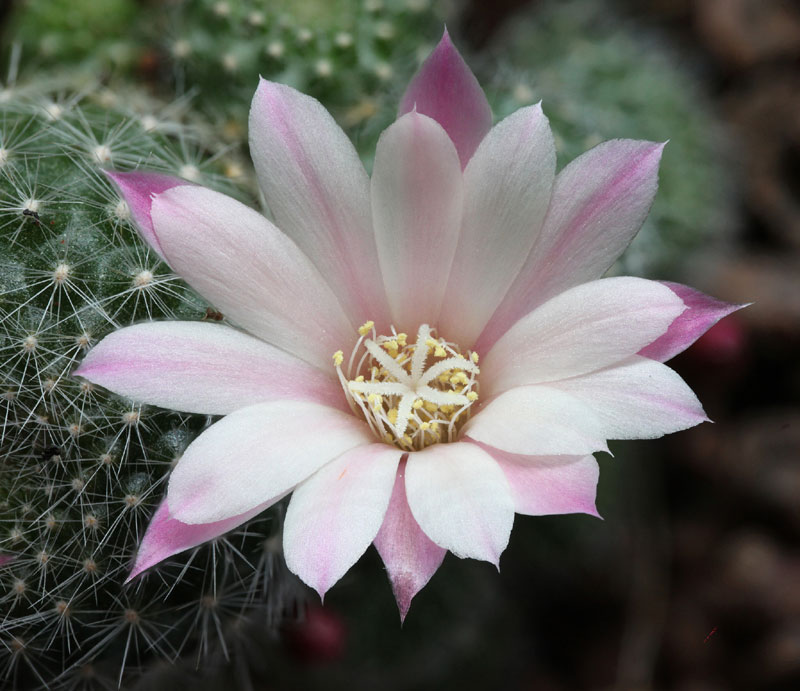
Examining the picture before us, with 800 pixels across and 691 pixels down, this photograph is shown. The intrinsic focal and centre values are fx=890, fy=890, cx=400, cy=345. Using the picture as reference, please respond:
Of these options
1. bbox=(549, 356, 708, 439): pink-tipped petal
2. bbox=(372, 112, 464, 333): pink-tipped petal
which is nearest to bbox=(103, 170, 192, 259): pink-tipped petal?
bbox=(372, 112, 464, 333): pink-tipped petal

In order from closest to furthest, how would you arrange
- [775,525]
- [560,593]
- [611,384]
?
[611,384] → [775,525] → [560,593]

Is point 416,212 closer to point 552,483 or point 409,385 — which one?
point 409,385

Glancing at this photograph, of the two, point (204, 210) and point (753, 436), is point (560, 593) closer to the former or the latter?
point (753, 436)

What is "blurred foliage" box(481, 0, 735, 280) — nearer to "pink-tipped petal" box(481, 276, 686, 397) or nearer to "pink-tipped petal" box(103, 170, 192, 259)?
"pink-tipped petal" box(481, 276, 686, 397)

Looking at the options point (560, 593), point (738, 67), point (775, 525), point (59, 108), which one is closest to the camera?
point (59, 108)

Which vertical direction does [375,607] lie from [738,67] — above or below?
below

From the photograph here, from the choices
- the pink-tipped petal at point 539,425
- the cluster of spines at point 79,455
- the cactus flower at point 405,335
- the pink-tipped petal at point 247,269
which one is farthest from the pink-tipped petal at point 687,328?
the cluster of spines at point 79,455

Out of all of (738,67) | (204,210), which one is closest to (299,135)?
(204,210)
